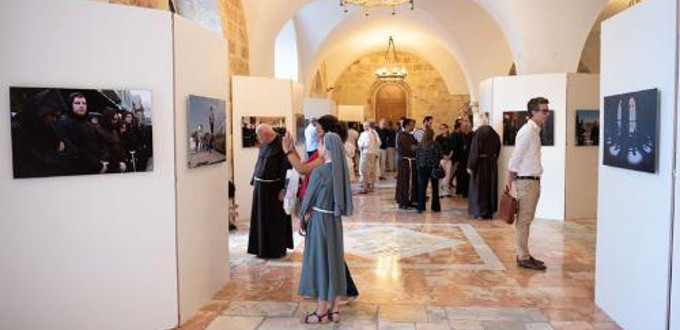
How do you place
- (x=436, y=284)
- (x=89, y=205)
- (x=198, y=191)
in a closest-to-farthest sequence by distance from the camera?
(x=89, y=205) → (x=198, y=191) → (x=436, y=284)

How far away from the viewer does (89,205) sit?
3965mm

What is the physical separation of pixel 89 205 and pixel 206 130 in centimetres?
123

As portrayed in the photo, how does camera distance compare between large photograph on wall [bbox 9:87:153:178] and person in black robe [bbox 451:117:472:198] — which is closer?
large photograph on wall [bbox 9:87:153:178]

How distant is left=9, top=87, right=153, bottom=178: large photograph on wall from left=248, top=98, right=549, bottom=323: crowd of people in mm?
1089

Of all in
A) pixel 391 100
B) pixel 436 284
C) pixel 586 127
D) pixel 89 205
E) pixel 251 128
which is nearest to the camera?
pixel 89 205

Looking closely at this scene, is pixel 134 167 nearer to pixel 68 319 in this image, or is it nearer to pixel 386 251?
pixel 68 319

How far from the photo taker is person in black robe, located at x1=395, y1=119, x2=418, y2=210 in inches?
402

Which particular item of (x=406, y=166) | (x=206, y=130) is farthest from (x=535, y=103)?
(x=406, y=166)

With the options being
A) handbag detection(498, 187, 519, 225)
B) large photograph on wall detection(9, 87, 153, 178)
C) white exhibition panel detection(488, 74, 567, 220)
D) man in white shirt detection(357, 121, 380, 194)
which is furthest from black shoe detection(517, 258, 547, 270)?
man in white shirt detection(357, 121, 380, 194)

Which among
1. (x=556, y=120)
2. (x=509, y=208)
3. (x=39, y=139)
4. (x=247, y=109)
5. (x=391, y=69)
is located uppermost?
(x=391, y=69)

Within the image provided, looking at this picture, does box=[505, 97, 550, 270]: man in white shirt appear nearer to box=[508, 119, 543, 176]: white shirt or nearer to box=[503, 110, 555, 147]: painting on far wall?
box=[508, 119, 543, 176]: white shirt

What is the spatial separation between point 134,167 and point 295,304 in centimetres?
179

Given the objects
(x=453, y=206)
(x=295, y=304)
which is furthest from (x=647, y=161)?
(x=453, y=206)

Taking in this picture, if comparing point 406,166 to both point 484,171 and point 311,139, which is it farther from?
point 311,139
